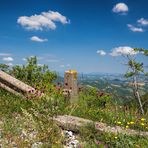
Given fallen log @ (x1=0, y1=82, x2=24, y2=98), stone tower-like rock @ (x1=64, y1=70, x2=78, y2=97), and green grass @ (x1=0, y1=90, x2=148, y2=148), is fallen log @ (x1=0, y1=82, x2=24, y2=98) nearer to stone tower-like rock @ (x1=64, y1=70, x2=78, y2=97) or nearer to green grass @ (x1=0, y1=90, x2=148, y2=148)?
green grass @ (x1=0, y1=90, x2=148, y2=148)

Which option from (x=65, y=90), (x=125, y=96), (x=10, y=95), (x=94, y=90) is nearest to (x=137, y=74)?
(x=125, y=96)

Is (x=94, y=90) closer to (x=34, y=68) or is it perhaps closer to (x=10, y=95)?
(x=34, y=68)

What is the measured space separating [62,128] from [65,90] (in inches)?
156

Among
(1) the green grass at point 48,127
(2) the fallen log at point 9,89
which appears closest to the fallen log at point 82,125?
(1) the green grass at point 48,127

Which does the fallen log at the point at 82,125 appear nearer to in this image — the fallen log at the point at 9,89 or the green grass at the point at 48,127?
the green grass at the point at 48,127

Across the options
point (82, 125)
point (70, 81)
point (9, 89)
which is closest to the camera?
point (82, 125)

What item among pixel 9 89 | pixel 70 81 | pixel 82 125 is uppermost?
pixel 70 81

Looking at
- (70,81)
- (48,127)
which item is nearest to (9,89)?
(70,81)

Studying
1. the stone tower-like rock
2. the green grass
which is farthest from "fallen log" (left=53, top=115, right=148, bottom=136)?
the stone tower-like rock

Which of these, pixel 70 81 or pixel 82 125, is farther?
pixel 70 81

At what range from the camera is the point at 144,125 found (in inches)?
345

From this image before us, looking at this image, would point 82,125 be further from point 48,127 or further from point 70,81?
point 70,81

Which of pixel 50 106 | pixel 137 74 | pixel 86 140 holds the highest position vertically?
pixel 137 74

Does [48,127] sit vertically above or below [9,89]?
below
